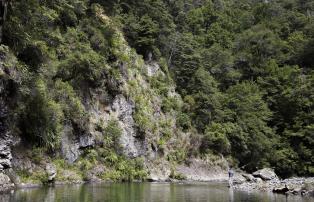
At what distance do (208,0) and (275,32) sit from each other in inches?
720

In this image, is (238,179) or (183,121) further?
(183,121)

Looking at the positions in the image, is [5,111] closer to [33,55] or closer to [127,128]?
[33,55]

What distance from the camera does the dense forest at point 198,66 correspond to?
106 ft

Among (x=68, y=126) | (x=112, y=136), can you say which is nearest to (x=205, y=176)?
(x=112, y=136)

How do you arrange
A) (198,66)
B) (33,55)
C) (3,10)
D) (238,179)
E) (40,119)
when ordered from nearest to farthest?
(3,10) → (40,119) → (33,55) → (238,179) → (198,66)

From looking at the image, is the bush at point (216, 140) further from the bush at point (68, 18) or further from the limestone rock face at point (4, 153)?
the limestone rock face at point (4, 153)

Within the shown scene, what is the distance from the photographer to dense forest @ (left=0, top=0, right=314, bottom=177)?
32.2 metres

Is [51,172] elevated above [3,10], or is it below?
below

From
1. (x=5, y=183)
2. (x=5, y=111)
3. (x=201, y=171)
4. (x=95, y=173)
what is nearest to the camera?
(x=5, y=183)

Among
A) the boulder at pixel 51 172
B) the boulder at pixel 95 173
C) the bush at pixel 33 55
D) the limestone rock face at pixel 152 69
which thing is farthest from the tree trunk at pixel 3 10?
the limestone rock face at pixel 152 69

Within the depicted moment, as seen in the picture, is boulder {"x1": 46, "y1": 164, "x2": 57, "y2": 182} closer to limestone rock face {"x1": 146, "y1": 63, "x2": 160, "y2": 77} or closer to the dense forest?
the dense forest

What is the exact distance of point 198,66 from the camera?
6481cm


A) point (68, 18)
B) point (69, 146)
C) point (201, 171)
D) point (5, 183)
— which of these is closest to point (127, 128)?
point (69, 146)

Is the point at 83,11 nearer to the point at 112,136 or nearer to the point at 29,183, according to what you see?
the point at 112,136
